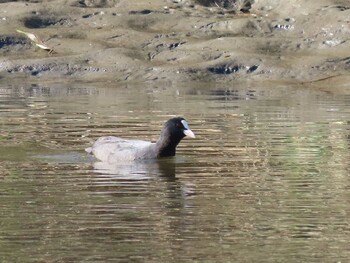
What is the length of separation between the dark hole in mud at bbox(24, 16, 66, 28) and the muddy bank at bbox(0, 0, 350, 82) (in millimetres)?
26

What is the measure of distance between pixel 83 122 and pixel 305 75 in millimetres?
9157

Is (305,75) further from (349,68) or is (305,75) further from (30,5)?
(30,5)

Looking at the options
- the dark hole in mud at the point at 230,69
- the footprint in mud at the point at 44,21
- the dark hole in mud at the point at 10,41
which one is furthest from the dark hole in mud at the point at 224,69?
the dark hole in mud at the point at 10,41

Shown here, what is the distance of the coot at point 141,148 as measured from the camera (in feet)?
47.6

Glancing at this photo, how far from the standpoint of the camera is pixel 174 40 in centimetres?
2878

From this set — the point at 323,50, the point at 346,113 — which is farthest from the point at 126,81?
the point at 346,113

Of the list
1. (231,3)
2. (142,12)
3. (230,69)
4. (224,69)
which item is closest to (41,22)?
(142,12)

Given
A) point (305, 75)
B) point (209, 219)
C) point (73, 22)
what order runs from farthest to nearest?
point (73, 22)
point (305, 75)
point (209, 219)

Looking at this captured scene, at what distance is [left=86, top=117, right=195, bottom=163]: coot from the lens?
14.5 meters

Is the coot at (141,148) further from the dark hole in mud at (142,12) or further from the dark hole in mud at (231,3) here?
the dark hole in mud at (231,3)

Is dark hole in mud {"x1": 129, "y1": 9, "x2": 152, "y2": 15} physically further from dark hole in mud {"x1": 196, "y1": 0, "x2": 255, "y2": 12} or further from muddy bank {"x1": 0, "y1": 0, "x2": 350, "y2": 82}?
dark hole in mud {"x1": 196, "y1": 0, "x2": 255, "y2": 12}

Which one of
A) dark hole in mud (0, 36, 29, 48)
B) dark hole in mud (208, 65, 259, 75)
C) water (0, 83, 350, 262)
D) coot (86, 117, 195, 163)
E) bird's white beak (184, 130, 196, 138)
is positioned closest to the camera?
water (0, 83, 350, 262)

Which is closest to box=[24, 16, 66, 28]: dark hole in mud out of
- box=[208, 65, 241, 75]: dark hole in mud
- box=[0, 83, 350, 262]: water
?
box=[208, 65, 241, 75]: dark hole in mud

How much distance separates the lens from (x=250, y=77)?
27.0 m
